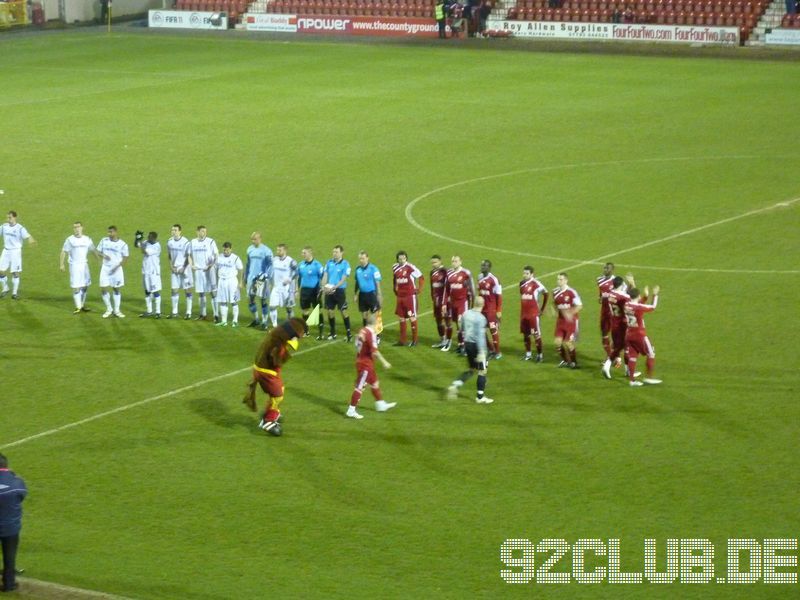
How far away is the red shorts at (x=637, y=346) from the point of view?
20.9 meters

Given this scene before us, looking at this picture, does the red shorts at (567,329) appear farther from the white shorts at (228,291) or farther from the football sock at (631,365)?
the white shorts at (228,291)

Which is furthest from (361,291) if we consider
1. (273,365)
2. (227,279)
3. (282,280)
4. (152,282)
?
(273,365)

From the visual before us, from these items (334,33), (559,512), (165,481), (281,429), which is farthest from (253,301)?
(334,33)

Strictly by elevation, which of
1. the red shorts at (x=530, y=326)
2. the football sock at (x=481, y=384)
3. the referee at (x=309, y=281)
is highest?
the referee at (x=309, y=281)

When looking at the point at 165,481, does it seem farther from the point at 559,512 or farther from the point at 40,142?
the point at 40,142

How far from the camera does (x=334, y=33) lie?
2623 inches

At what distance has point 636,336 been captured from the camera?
20.9 metres

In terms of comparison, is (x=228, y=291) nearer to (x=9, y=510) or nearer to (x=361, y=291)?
(x=361, y=291)

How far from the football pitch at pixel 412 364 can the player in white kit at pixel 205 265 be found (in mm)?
694

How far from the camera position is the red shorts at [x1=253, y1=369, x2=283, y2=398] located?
19000 millimetres

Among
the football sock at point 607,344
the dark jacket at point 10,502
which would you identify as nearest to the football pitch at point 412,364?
the football sock at point 607,344

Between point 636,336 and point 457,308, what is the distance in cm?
334

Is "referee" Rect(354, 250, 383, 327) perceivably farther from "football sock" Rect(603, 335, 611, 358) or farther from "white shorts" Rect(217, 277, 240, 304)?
"football sock" Rect(603, 335, 611, 358)

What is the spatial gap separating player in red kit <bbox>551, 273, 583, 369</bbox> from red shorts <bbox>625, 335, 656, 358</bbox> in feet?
3.69
